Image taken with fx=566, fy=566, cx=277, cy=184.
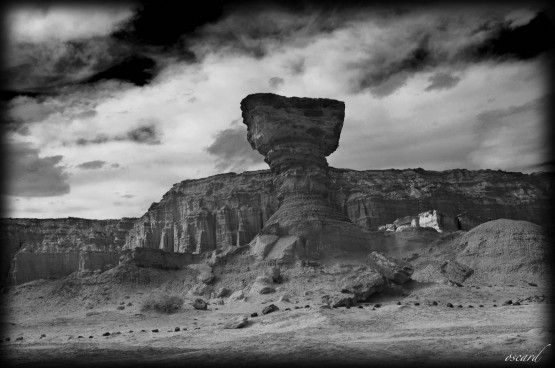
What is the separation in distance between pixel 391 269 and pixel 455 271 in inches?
269

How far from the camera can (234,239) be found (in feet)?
235

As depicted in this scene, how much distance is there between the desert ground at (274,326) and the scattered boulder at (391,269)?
735mm

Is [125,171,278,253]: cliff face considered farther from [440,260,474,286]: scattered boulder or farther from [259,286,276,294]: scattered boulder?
[440,260,474,286]: scattered boulder

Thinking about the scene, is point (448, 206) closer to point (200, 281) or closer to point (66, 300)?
→ point (200, 281)

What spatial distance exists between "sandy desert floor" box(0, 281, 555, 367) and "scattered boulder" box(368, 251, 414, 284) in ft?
2.83

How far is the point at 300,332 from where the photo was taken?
2438cm

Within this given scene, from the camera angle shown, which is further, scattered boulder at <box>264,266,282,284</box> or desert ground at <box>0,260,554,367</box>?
scattered boulder at <box>264,266,282,284</box>

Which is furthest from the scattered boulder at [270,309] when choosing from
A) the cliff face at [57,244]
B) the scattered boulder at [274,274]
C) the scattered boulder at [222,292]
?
the cliff face at [57,244]

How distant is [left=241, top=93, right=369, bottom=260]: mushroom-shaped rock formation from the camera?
52719 millimetres

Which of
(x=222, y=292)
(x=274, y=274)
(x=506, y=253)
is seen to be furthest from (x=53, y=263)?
(x=506, y=253)

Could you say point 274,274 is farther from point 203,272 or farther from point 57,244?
point 57,244

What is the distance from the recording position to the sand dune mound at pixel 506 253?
42719mm

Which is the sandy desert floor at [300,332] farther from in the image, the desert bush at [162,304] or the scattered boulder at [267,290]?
the scattered boulder at [267,290]

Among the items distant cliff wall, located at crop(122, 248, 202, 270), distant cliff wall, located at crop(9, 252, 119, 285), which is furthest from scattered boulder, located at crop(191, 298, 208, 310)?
distant cliff wall, located at crop(9, 252, 119, 285)
